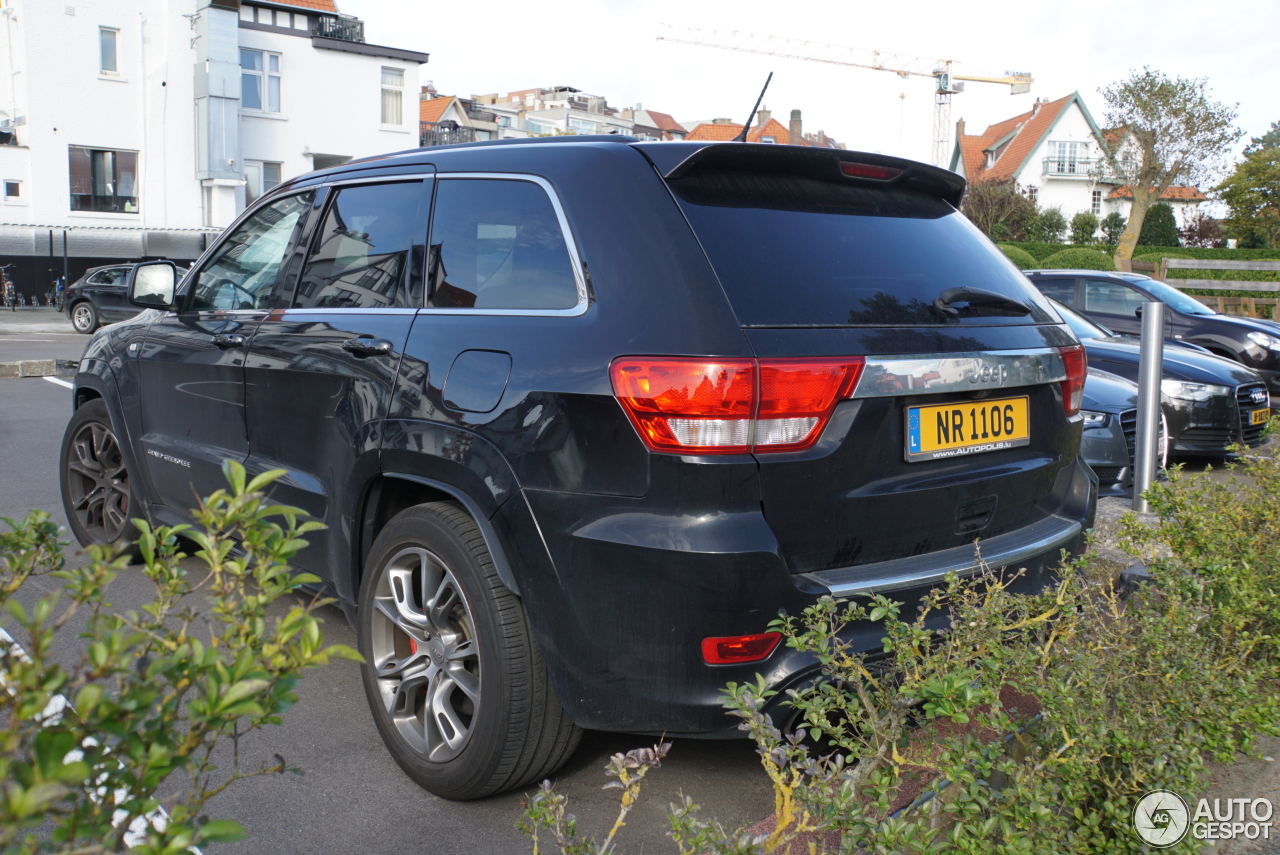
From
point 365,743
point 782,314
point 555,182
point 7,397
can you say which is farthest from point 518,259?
point 7,397

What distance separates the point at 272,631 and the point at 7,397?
12.0 metres

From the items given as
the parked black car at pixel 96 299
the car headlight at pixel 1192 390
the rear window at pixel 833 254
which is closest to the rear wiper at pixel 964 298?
the rear window at pixel 833 254

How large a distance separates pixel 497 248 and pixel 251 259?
1.79 meters

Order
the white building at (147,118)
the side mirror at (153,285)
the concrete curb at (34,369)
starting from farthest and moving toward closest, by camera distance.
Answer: the white building at (147,118) → the concrete curb at (34,369) → the side mirror at (153,285)

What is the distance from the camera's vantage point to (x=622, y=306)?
2625 mm

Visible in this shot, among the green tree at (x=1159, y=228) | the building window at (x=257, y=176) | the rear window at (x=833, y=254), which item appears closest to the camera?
the rear window at (x=833, y=254)

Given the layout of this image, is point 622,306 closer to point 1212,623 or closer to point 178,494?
point 1212,623

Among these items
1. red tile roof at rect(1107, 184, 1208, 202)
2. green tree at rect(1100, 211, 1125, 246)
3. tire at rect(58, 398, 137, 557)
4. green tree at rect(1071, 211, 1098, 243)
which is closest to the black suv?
tire at rect(58, 398, 137, 557)

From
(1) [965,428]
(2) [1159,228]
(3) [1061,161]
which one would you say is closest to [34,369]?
(1) [965,428]

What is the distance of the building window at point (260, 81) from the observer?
3312 centimetres

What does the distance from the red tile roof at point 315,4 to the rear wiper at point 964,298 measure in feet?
116

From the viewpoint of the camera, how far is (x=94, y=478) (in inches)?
207

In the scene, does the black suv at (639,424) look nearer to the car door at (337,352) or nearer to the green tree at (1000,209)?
the car door at (337,352)

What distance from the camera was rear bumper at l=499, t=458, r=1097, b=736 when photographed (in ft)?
8.07
